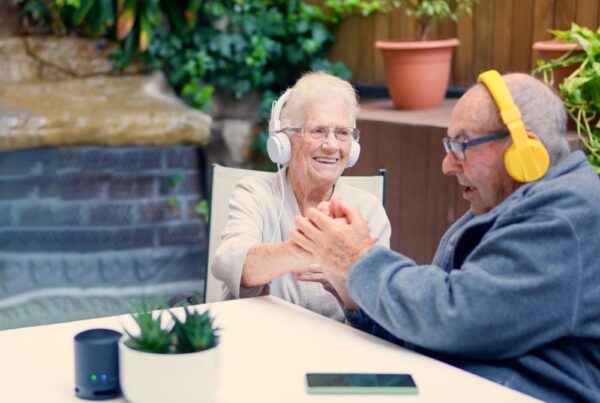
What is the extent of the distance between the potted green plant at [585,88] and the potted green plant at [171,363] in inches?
75.2

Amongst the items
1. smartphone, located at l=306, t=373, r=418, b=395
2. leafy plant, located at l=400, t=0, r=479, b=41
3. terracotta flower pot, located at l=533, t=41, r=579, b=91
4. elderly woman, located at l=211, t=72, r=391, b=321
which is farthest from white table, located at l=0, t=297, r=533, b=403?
leafy plant, located at l=400, t=0, r=479, b=41

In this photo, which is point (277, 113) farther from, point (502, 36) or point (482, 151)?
point (502, 36)

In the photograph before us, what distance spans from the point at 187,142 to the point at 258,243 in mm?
2846

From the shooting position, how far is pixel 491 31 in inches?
163

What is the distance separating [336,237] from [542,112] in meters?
0.45

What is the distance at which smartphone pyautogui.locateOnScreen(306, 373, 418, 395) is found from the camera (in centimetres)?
148

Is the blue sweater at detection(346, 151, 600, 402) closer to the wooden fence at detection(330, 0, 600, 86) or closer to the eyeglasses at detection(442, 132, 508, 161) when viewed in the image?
the eyeglasses at detection(442, 132, 508, 161)

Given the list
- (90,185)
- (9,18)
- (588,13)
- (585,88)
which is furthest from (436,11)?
(9,18)

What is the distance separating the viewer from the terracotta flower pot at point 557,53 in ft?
10.6

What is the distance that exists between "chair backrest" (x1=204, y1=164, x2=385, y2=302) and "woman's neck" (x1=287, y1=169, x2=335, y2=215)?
22 centimetres

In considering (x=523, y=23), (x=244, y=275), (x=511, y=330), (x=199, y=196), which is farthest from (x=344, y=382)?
(x=199, y=196)

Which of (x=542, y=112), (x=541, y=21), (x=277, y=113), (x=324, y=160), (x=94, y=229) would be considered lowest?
(x=94, y=229)

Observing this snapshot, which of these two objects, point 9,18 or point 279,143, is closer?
point 279,143

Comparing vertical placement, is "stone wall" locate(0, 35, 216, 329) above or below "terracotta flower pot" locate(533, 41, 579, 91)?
below
